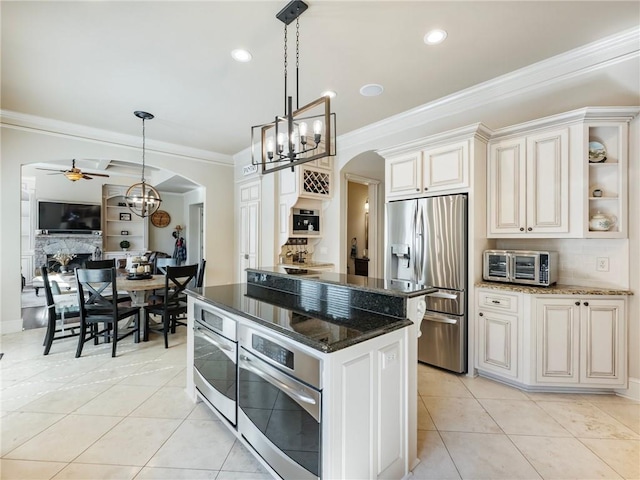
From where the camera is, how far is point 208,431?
2061 mm

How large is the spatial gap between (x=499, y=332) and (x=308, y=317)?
207 cm

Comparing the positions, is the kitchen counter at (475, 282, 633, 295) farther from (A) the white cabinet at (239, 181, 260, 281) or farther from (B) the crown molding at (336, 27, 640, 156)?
(A) the white cabinet at (239, 181, 260, 281)

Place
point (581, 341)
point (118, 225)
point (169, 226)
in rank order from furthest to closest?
point (169, 226), point (118, 225), point (581, 341)

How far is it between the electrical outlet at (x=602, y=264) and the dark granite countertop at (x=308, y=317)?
2222 millimetres

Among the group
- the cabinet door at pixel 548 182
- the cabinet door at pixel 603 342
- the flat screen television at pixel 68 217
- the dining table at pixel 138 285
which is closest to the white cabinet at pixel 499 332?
the cabinet door at pixel 603 342

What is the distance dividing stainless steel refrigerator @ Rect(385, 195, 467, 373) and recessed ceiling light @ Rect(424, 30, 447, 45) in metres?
1.34

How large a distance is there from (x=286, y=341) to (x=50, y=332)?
3421mm

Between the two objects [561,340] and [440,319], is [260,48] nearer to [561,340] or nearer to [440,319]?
[440,319]

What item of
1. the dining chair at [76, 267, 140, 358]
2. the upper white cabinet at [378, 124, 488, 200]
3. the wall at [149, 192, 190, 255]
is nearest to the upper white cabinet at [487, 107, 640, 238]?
the upper white cabinet at [378, 124, 488, 200]

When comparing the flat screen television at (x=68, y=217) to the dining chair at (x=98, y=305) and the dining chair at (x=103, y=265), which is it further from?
the dining chair at (x=98, y=305)

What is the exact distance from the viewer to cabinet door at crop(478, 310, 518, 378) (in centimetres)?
267

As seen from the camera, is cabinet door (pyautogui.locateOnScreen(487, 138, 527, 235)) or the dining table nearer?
cabinet door (pyautogui.locateOnScreen(487, 138, 527, 235))

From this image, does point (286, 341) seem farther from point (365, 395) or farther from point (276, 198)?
point (276, 198)

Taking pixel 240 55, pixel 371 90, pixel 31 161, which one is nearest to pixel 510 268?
pixel 371 90
